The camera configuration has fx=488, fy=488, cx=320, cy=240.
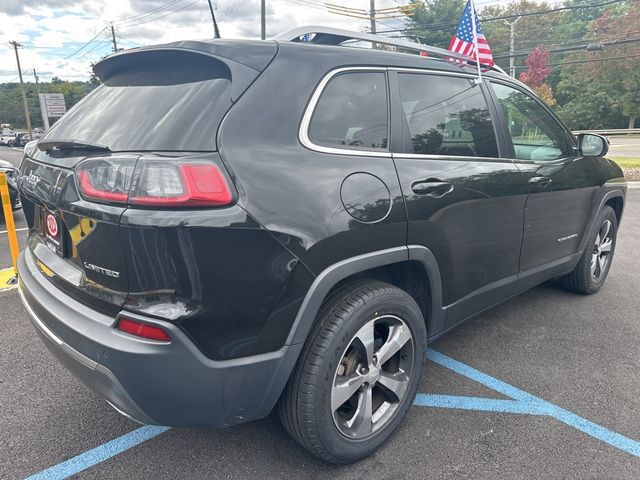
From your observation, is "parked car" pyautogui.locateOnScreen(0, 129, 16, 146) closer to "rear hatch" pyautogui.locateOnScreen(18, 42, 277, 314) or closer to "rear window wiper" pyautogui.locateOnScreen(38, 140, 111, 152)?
"rear window wiper" pyautogui.locateOnScreen(38, 140, 111, 152)

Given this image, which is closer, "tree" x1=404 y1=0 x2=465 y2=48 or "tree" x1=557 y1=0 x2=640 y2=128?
"tree" x1=404 y1=0 x2=465 y2=48

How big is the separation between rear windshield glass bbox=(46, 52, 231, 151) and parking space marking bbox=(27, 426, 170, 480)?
4.70 feet

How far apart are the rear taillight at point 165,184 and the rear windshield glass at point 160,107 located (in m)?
0.09

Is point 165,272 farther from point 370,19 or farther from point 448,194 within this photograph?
point 370,19

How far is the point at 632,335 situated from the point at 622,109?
51.1 meters

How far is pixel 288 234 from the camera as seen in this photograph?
1.83 meters

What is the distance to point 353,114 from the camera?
223cm

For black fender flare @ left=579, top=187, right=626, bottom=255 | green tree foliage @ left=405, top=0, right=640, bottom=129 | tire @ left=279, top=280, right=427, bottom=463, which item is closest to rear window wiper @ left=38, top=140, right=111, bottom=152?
tire @ left=279, top=280, right=427, bottom=463

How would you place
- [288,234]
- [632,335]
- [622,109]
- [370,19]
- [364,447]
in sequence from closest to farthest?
[288,234], [364,447], [632,335], [370,19], [622,109]

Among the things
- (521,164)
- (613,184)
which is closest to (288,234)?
(521,164)

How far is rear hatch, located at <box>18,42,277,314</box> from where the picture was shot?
67.7 inches

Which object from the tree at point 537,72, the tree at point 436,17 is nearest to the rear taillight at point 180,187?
the tree at point 537,72

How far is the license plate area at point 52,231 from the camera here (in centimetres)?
209

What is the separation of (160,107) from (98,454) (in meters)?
1.63
